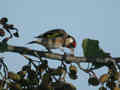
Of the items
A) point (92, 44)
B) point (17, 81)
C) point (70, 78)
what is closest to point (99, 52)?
point (92, 44)

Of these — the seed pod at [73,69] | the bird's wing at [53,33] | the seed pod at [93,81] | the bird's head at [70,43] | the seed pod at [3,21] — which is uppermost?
the seed pod at [3,21]

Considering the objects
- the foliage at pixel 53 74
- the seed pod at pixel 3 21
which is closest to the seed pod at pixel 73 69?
the foliage at pixel 53 74

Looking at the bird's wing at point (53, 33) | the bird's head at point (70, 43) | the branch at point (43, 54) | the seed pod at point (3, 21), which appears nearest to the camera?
the branch at point (43, 54)

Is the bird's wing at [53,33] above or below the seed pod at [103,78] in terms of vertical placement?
above

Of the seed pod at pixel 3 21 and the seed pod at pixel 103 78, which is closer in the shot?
the seed pod at pixel 103 78

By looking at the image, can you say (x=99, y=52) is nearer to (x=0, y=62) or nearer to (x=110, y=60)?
(x=110, y=60)

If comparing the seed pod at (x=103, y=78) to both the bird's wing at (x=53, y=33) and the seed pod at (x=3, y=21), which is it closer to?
the bird's wing at (x=53, y=33)

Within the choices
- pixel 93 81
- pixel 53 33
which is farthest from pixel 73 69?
pixel 53 33

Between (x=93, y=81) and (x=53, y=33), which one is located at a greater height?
(x=53, y=33)

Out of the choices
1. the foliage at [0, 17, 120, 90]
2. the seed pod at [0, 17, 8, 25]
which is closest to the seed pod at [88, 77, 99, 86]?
the foliage at [0, 17, 120, 90]

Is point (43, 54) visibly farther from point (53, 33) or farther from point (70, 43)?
point (70, 43)

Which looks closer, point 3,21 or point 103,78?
point 103,78

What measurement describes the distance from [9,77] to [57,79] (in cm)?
27

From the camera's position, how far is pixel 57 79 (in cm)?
104
